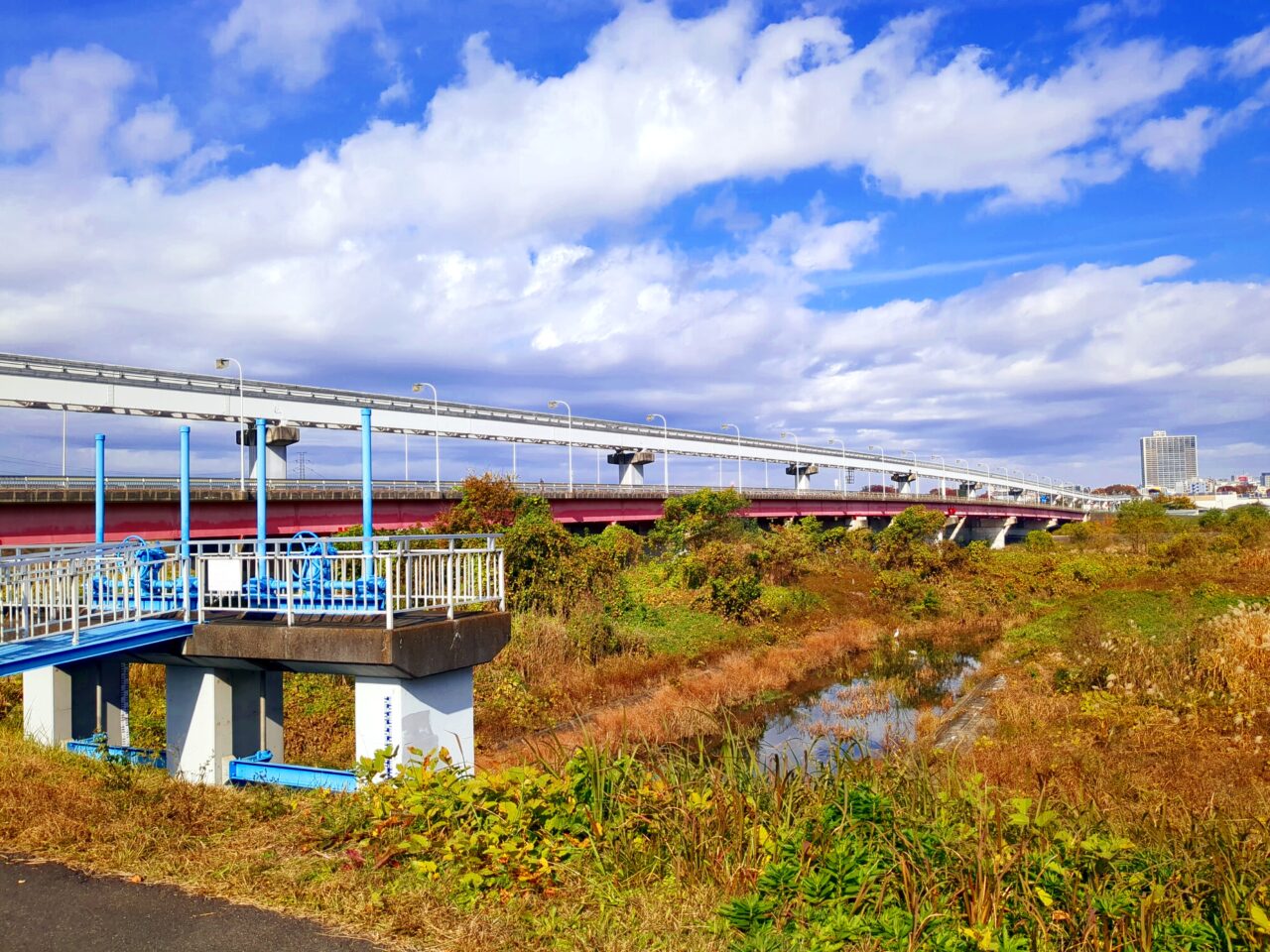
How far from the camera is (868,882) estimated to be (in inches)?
193

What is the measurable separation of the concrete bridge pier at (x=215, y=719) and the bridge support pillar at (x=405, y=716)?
1699 millimetres

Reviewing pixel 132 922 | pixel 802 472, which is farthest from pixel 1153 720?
pixel 802 472

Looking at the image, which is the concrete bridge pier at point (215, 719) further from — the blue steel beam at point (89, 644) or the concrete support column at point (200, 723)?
the blue steel beam at point (89, 644)

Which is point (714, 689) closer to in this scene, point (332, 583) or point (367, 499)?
point (367, 499)

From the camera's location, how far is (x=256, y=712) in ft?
30.5

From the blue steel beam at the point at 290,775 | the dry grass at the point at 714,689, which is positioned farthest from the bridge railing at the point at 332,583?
the dry grass at the point at 714,689

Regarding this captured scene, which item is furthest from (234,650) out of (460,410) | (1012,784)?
(460,410)

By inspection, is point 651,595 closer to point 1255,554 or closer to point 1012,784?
point 1012,784

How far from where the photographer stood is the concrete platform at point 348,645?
7.88 m

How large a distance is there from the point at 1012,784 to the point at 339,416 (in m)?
31.4

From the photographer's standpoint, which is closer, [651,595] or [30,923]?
[30,923]

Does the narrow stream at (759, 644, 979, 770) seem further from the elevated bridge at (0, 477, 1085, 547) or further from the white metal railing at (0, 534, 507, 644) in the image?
the elevated bridge at (0, 477, 1085, 547)

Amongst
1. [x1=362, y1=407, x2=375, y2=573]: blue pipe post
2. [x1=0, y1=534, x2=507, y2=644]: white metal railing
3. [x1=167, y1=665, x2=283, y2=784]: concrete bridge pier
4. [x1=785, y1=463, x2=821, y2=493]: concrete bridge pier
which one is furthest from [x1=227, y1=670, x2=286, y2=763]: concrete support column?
[x1=785, y1=463, x2=821, y2=493]: concrete bridge pier

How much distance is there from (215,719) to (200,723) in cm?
20
